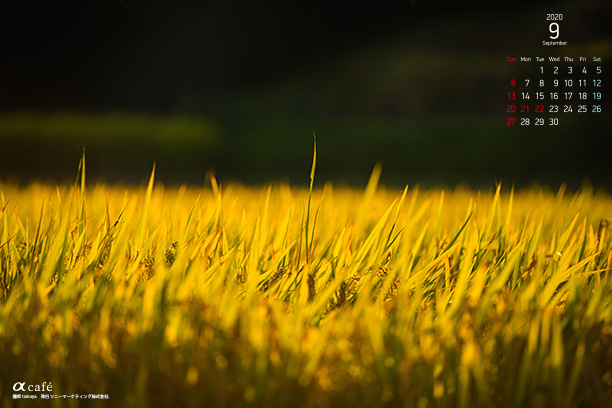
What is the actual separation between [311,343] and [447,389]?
202mm

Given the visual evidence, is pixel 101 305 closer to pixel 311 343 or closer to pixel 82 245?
pixel 311 343

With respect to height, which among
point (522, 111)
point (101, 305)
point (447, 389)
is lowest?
point (447, 389)

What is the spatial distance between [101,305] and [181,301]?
0.55ft

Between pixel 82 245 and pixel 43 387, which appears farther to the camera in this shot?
pixel 82 245

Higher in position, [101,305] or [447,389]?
[101,305]

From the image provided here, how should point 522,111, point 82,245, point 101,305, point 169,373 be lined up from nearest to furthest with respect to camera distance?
point 169,373 < point 101,305 < point 82,245 < point 522,111

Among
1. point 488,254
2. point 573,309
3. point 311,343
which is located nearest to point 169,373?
point 311,343

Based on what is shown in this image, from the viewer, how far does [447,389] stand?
0.72 meters

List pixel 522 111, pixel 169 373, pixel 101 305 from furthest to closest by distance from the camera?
1. pixel 522 111
2. pixel 101 305
3. pixel 169 373

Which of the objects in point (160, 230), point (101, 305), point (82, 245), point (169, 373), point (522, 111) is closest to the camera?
point (169, 373)

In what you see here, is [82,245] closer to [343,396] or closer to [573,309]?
[343,396]

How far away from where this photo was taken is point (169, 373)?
0.67m

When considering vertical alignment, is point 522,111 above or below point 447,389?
above

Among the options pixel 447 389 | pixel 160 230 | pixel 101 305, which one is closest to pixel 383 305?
pixel 447 389
